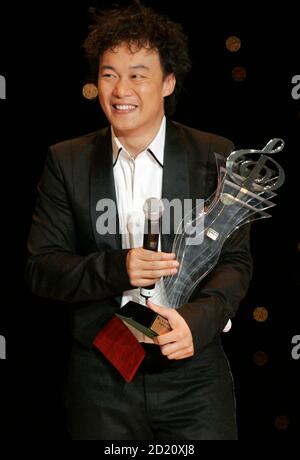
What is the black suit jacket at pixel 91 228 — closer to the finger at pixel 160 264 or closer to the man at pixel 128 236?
the man at pixel 128 236

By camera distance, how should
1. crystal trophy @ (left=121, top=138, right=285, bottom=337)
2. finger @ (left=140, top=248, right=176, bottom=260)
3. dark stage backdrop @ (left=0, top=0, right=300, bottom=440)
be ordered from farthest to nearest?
1. dark stage backdrop @ (left=0, top=0, right=300, bottom=440)
2. crystal trophy @ (left=121, top=138, right=285, bottom=337)
3. finger @ (left=140, top=248, right=176, bottom=260)

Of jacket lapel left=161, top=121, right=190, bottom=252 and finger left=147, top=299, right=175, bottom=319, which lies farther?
jacket lapel left=161, top=121, right=190, bottom=252

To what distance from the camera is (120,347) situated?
229 centimetres

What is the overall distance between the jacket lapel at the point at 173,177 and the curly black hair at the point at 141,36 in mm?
255

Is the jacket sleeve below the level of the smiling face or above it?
below

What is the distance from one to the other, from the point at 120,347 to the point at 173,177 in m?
0.56

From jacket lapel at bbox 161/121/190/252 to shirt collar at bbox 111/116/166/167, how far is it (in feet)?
0.06

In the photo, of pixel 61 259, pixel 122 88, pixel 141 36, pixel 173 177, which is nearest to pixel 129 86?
pixel 122 88

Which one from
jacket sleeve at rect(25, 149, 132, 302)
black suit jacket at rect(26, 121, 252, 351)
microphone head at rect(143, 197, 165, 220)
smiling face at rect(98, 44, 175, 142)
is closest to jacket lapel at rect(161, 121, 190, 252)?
black suit jacket at rect(26, 121, 252, 351)

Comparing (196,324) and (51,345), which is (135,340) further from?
(51,345)

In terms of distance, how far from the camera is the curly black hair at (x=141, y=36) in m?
2.31

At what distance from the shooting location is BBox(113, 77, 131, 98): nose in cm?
226

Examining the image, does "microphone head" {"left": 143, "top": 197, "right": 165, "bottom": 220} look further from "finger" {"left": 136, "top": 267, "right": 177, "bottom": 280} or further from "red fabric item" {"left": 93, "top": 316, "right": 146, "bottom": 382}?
"red fabric item" {"left": 93, "top": 316, "right": 146, "bottom": 382}
